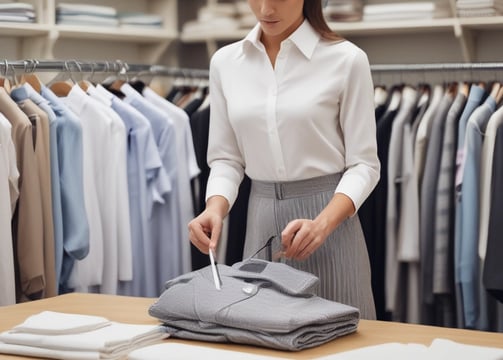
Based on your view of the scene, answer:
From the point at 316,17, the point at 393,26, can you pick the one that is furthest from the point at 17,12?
the point at 316,17

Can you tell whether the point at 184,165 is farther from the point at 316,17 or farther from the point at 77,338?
the point at 77,338

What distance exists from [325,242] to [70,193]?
1.20 meters

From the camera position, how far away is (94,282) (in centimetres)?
333

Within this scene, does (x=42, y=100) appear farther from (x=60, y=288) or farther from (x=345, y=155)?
(x=345, y=155)

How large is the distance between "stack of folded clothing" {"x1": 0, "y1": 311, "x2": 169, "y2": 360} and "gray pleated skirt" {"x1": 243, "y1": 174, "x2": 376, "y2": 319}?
64 cm

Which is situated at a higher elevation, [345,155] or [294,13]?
[294,13]

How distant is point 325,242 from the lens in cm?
234

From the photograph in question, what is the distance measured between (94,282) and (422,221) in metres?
1.29

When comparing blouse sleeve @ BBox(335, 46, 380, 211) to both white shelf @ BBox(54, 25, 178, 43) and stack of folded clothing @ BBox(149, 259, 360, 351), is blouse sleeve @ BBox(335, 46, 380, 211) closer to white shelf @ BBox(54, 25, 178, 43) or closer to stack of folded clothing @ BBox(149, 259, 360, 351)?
stack of folded clothing @ BBox(149, 259, 360, 351)

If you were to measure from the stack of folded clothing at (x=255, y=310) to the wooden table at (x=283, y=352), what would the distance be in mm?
22

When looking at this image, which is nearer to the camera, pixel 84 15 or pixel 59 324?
pixel 59 324

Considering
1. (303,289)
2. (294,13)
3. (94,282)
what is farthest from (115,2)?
(303,289)

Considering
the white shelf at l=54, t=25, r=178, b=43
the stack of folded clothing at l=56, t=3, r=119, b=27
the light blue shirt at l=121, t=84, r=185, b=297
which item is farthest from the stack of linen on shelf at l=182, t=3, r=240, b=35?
the light blue shirt at l=121, t=84, r=185, b=297

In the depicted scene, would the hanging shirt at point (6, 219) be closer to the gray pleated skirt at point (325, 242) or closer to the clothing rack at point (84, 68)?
the clothing rack at point (84, 68)
